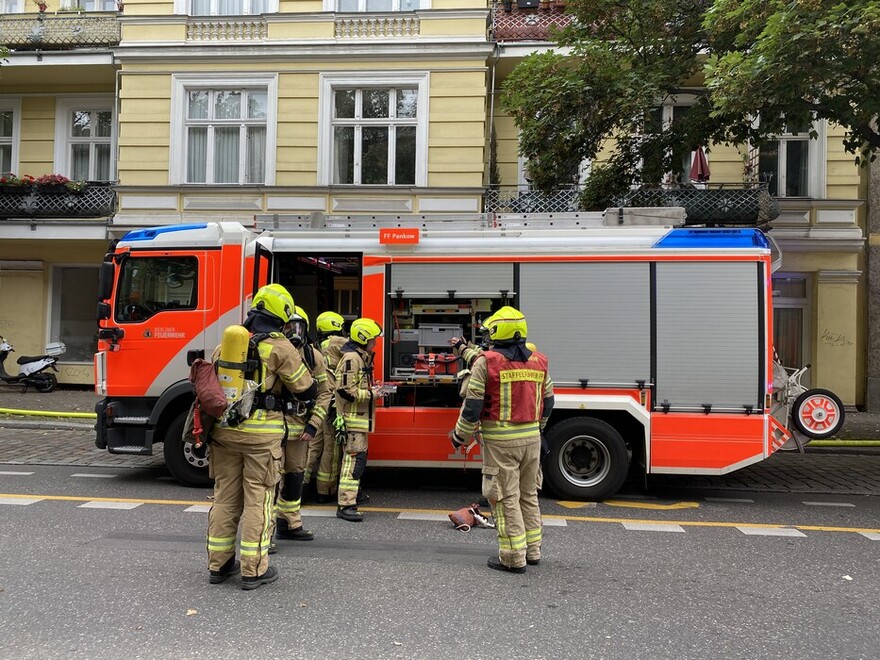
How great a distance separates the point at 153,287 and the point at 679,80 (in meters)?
7.78

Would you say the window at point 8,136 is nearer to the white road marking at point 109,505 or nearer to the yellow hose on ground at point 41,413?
the yellow hose on ground at point 41,413

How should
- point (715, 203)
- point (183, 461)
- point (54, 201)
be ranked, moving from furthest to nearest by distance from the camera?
point (54, 201)
point (715, 203)
point (183, 461)

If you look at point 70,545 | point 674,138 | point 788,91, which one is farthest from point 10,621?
A: point 674,138

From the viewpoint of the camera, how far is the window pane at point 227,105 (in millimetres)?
13992

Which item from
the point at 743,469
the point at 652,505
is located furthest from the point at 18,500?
the point at 743,469

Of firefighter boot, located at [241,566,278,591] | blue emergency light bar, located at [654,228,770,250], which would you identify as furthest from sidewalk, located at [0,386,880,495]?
firefighter boot, located at [241,566,278,591]

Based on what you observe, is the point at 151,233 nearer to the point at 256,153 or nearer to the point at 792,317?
the point at 256,153

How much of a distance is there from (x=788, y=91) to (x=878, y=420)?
7962 millimetres

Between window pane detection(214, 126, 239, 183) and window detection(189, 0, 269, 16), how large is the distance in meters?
2.47

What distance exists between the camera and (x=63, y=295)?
50.2ft

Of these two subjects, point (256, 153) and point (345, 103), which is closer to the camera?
point (345, 103)

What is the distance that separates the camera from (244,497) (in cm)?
→ 415

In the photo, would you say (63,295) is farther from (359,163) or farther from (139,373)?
(139,373)

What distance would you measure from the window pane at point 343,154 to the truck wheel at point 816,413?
10060 millimetres
